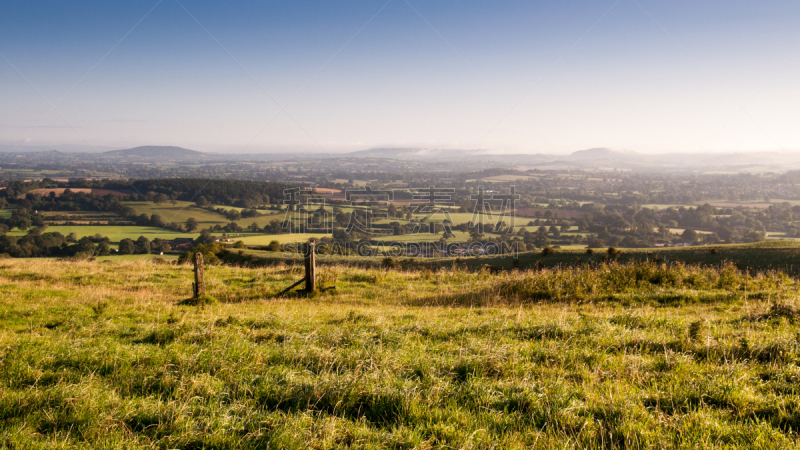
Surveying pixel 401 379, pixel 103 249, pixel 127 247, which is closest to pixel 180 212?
pixel 127 247

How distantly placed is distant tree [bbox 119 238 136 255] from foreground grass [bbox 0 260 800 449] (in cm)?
3723

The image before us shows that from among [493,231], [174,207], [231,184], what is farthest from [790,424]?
[231,184]

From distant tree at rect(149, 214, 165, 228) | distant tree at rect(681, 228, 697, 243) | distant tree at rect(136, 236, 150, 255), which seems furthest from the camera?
distant tree at rect(149, 214, 165, 228)

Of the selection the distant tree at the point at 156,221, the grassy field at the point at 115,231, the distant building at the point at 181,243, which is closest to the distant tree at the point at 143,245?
the grassy field at the point at 115,231

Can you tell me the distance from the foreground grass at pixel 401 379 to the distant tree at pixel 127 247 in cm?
3723

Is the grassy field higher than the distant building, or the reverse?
the grassy field

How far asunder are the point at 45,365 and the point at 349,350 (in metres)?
3.82

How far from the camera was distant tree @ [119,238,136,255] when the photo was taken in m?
39.9

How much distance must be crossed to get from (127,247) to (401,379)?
47367 mm

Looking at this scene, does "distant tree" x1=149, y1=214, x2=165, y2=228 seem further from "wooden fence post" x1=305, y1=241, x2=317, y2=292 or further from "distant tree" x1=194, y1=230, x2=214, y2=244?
"wooden fence post" x1=305, y1=241, x2=317, y2=292

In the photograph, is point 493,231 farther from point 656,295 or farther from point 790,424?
point 790,424

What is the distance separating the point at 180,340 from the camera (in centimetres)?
608

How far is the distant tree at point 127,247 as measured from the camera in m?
39.9

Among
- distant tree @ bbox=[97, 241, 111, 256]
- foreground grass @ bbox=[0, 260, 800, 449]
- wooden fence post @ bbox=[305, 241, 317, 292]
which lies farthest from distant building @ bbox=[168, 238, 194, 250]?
foreground grass @ bbox=[0, 260, 800, 449]
